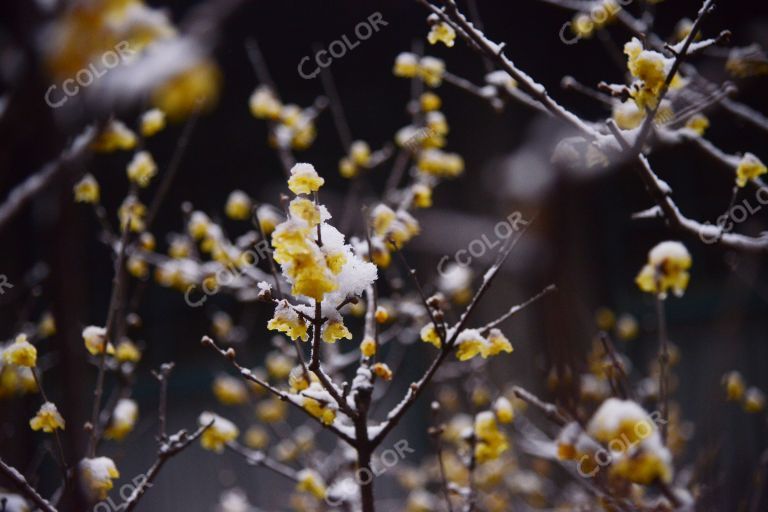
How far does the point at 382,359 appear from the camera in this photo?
16.3ft

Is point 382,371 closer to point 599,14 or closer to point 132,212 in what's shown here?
point 132,212

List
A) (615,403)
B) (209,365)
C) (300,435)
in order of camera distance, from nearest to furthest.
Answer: (615,403), (300,435), (209,365)

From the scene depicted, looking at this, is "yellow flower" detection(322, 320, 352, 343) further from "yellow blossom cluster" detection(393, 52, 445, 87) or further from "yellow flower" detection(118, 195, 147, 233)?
"yellow blossom cluster" detection(393, 52, 445, 87)

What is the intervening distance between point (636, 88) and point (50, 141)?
5.00 ft

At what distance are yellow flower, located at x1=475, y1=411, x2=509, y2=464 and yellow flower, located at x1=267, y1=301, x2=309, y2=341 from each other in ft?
2.51

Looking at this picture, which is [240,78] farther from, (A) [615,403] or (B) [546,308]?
(A) [615,403]

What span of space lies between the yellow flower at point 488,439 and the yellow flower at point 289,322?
76cm

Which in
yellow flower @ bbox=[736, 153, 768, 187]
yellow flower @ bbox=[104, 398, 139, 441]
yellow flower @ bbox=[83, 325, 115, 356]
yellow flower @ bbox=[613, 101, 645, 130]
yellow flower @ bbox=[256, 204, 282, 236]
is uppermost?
yellow flower @ bbox=[613, 101, 645, 130]

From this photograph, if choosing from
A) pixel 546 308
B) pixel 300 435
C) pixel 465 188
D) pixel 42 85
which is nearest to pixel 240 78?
pixel 465 188

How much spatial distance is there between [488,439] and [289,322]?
0.88 meters

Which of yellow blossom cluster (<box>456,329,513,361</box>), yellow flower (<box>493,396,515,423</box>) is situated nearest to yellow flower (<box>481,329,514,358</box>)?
yellow blossom cluster (<box>456,329,513,361</box>)

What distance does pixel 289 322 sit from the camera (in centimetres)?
151

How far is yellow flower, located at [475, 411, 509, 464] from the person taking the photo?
78.1 inches

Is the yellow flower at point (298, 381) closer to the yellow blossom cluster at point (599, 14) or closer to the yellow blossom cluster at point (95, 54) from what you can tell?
the yellow blossom cluster at point (95, 54)
